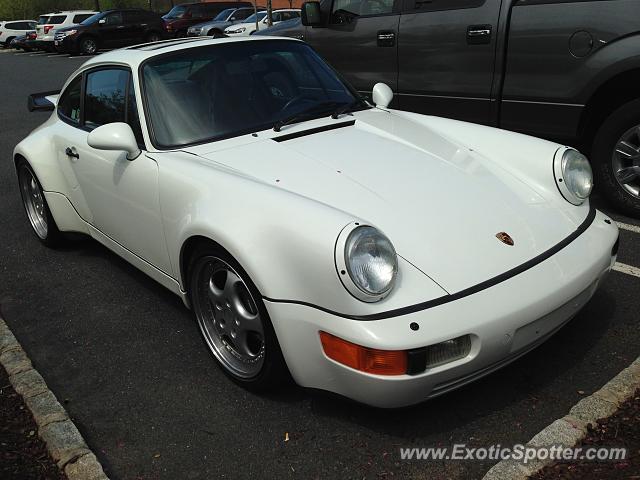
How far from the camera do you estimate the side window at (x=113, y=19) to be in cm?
2423

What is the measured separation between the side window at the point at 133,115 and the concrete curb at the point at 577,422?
235cm

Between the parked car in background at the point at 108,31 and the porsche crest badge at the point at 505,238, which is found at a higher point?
the porsche crest badge at the point at 505,238

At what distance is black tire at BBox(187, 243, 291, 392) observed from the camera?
2.51 m

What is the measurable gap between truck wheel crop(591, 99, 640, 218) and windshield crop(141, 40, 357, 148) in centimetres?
192

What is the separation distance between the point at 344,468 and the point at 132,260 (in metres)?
1.87

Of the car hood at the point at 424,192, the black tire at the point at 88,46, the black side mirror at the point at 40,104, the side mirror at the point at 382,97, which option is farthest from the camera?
the black tire at the point at 88,46

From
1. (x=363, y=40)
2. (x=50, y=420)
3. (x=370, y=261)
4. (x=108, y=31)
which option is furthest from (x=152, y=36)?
(x=370, y=261)

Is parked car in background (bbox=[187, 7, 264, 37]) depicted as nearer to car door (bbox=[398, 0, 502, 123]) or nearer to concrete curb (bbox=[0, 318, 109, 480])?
car door (bbox=[398, 0, 502, 123])

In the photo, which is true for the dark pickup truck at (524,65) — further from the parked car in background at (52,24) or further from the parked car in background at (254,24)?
the parked car in background at (52,24)

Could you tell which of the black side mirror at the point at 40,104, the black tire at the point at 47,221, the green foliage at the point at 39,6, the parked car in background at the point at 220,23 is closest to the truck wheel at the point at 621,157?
the black tire at the point at 47,221

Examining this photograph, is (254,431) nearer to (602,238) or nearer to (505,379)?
(505,379)

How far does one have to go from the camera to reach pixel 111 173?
346 cm

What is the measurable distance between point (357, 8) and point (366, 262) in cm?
419

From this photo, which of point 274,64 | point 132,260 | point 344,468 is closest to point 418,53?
point 274,64
